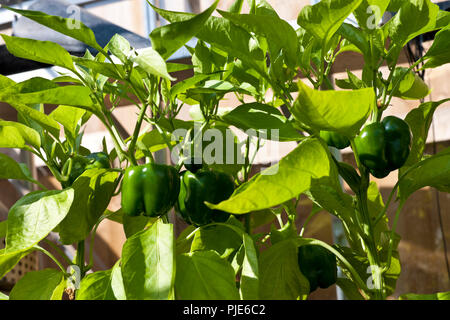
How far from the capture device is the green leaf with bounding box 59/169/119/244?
2.05 feet

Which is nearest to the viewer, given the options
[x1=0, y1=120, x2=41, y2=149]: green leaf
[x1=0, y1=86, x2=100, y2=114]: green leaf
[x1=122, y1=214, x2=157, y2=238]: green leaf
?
[x1=0, y1=86, x2=100, y2=114]: green leaf

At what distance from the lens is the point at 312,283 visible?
0.65 meters

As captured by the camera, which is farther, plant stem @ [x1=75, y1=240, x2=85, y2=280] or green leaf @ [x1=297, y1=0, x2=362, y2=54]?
plant stem @ [x1=75, y1=240, x2=85, y2=280]

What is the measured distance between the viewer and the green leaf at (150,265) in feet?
1.58

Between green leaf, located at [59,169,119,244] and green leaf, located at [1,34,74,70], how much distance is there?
151 mm

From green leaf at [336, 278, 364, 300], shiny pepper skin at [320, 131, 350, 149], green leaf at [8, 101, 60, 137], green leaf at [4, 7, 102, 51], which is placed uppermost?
green leaf at [4, 7, 102, 51]

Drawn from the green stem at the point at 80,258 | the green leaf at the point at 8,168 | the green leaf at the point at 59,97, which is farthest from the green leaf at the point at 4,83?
the green stem at the point at 80,258

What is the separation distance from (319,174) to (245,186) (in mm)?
83

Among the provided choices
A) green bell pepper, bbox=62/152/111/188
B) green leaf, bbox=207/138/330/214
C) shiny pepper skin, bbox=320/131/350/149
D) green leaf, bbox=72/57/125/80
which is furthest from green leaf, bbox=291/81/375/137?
green bell pepper, bbox=62/152/111/188

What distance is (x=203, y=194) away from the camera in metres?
0.61

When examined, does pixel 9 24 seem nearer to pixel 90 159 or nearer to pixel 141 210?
pixel 90 159

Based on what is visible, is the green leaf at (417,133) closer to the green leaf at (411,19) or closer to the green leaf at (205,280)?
the green leaf at (411,19)

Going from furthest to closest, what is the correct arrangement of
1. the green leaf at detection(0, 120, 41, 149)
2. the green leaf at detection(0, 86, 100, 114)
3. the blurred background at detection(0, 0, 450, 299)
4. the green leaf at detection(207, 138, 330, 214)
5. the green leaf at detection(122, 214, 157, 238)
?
the blurred background at detection(0, 0, 450, 299) → the green leaf at detection(122, 214, 157, 238) → the green leaf at detection(0, 120, 41, 149) → the green leaf at detection(0, 86, 100, 114) → the green leaf at detection(207, 138, 330, 214)

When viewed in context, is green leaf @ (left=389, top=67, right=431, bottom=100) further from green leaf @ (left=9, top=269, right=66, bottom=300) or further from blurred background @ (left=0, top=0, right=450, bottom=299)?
green leaf @ (left=9, top=269, right=66, bottom=300)
